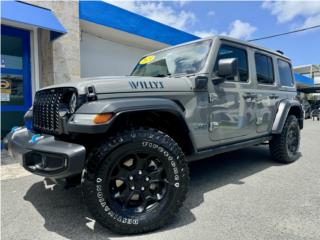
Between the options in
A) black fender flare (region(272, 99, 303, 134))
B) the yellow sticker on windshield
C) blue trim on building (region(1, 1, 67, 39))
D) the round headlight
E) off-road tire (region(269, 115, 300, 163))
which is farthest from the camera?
blue trim on building (region(1, 1, 67, 39))

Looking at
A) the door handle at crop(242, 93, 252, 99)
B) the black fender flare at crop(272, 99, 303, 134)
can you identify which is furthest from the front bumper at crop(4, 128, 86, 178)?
the black fender flare at crop(272, 99, 303, 134)

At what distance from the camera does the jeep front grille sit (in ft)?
7.80

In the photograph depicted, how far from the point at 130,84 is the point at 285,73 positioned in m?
3.83

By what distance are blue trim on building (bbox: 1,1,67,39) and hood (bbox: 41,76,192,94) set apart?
12.3 feet

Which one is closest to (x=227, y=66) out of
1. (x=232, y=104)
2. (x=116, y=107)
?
(x=232, y=104)

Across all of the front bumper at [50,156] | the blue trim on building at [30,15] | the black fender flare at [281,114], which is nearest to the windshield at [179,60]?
the front bumper at [50,156]

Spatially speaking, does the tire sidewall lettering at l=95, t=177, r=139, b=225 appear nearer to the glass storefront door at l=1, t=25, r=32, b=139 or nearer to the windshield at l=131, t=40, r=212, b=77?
the windshield at l=131, t=40, r=212, b=77

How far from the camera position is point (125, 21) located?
8.34 metres

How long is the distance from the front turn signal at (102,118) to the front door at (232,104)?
1.38 metres

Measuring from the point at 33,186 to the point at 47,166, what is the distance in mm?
1712

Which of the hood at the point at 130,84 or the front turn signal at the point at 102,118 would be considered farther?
the hood at the point at 130,84

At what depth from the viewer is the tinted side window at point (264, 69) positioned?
4168mm

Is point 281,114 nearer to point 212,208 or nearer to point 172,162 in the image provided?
point 212,208

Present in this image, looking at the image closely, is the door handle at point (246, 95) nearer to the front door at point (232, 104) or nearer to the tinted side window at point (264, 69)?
the front door at point (232, 104)
